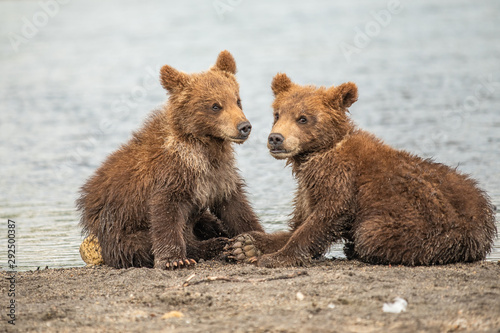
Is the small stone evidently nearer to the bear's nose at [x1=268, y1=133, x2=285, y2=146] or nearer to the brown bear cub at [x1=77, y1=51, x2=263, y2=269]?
the brown bear cub at [x1=77, y1=51, x2=263, y2=269]

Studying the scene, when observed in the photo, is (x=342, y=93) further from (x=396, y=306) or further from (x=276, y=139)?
(x=396, y=306)

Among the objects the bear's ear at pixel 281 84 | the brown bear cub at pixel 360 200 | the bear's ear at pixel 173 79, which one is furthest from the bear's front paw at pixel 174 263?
the bear's ear at pixel 281 84

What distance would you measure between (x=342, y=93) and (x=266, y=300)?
8.46 ft

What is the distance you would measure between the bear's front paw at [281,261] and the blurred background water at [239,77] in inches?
54.5

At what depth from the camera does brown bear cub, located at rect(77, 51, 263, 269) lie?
727 centimetres

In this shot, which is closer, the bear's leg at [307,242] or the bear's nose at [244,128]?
the bear's leg at [307,242]

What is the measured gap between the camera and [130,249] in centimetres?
748

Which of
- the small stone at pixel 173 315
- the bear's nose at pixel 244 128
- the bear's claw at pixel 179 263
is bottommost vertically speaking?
the small stone at pixel 173 315

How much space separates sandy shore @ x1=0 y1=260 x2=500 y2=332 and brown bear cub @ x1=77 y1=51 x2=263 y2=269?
0.57m

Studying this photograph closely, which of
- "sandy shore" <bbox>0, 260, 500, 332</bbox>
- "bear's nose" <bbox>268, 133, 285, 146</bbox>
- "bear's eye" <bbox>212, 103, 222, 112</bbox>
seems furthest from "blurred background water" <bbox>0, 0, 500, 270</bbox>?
"bear's eye" <bbox>212, 103, 222, 112</bbox>

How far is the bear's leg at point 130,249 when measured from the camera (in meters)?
7.48

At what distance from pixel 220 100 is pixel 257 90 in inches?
408

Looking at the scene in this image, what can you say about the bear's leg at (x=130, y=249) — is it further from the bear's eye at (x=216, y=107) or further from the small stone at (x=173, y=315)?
the small stone at (x=173, y=315)

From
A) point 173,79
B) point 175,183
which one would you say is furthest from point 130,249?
point 173,79
